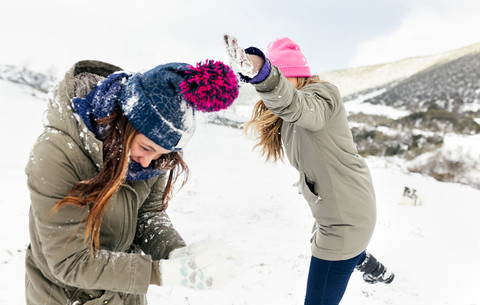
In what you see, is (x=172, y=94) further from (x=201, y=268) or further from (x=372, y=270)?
(x=372, y=270)

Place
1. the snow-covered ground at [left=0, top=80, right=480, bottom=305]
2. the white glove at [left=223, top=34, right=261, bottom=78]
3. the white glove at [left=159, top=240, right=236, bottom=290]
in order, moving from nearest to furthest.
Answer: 1. the white glove at [left=159, top=240, right=236, bottom=290]
2. the white glove at [left=223, top=34, right=261, bottom=78]
3. the snow-covered ground at [left=0, top=80, right=480, bottom=305]

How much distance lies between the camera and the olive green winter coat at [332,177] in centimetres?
205

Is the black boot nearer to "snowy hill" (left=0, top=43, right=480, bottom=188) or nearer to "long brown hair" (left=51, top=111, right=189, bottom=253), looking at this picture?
"snowy hill" (left=0, top=43, right=480, bottom=188)

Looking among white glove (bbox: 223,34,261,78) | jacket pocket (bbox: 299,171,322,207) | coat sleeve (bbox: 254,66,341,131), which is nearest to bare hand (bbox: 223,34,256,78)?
white glove (bbox: 223,34,261,78)

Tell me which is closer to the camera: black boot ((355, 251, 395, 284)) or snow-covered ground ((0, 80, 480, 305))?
black boot ((355, 251, 395, 284))

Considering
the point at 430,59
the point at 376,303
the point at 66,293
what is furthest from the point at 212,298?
the point at 430,59

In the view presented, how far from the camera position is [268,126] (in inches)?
98.5

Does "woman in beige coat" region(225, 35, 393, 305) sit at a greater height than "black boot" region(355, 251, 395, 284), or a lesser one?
greater

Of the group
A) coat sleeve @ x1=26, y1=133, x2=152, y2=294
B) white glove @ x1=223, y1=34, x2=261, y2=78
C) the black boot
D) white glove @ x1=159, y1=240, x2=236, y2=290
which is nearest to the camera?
coat sleeve @ x1=26, y1=133, x2=152, y2=294

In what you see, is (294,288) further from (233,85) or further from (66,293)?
(233,85)

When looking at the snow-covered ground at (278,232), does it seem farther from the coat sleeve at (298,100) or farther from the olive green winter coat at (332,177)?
the olive green winter coat at (332,177)

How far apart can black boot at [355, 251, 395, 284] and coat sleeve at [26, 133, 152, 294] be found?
250cm

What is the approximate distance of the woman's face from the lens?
4.30ft

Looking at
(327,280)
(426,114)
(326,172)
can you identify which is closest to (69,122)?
(326,172)
